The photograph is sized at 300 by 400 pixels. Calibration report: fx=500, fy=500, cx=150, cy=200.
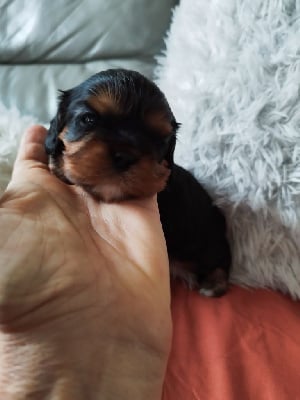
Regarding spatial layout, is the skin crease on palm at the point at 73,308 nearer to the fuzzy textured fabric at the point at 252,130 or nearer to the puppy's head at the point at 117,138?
the puppy's head at the point at 117,138

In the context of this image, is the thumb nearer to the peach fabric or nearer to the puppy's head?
the puppy's head

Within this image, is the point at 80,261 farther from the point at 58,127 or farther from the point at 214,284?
the point at 214,284

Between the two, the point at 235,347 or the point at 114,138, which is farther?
the point at 235,347

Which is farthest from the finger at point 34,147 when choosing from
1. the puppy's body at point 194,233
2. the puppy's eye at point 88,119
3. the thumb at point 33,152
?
the puppy's body at point 194,233

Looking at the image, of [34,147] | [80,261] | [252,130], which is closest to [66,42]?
[34,147]

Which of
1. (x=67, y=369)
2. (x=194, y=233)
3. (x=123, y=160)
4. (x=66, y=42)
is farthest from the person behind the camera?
(x=66, y=42)

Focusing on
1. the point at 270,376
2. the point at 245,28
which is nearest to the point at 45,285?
the point at 270,376
